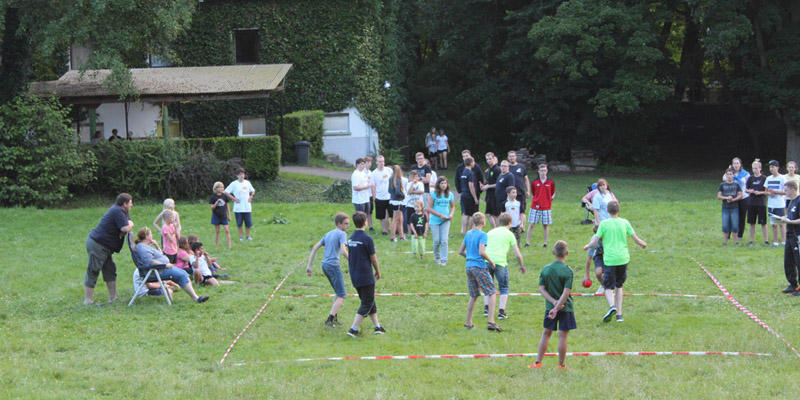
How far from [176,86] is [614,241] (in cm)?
1916

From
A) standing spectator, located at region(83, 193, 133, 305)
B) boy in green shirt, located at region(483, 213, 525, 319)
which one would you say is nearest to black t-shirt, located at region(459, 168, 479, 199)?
boy in green shirt, located at region(483, 213, 525, 319)

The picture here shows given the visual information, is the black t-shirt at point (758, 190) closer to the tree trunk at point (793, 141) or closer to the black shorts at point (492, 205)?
the black shorts at point (492, 205)

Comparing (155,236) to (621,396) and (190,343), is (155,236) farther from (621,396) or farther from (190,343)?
(621,396)

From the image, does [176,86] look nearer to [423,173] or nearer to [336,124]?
[336,124]

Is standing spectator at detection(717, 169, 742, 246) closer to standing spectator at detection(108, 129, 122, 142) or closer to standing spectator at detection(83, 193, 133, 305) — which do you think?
standing spectator at detection(83, 193, 133, 305)

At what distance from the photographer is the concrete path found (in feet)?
89.2

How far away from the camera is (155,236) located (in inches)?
707

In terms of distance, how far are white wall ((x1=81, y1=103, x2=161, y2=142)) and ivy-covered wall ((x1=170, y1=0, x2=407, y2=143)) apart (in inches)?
39.1

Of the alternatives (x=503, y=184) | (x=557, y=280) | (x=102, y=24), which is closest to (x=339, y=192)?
(x=102, y=24)

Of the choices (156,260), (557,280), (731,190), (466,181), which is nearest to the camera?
(557,280)

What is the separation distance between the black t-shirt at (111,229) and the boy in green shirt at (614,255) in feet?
21.8

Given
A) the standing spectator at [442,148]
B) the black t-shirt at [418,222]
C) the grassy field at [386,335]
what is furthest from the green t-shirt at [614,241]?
the standing spectator at [442,148]

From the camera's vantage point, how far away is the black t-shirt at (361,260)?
966cm

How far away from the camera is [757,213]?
50.8 feet
